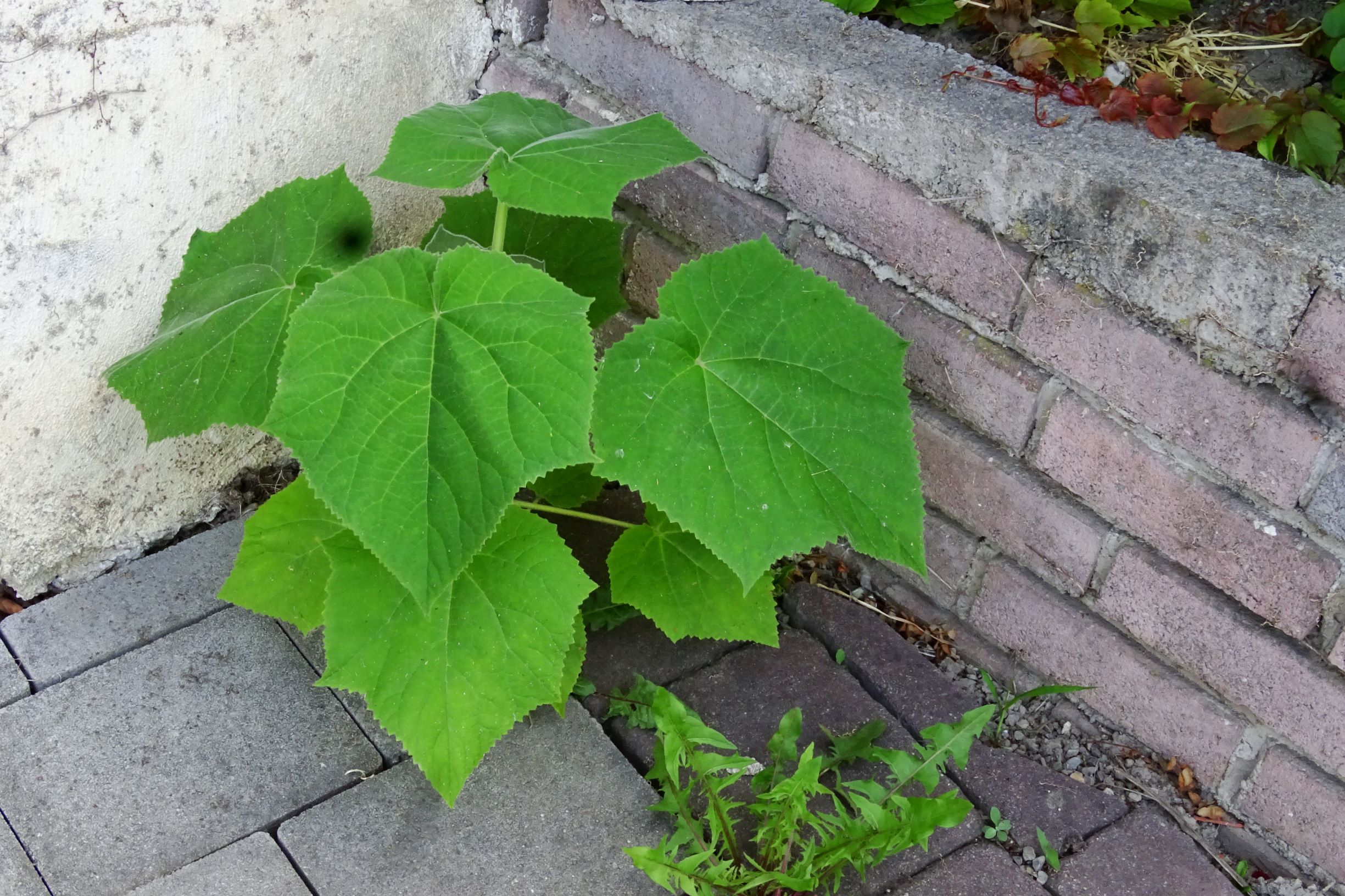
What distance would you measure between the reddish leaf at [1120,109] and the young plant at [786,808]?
2.72ft

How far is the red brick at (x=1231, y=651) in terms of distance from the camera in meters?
1.54

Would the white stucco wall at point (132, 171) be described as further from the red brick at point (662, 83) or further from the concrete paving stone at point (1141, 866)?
the concrete paving stone at point (1141, 866)

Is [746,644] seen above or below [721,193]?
below

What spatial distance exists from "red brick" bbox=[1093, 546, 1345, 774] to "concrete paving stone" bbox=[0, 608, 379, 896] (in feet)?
3.69

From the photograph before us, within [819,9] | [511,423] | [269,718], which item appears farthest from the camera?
[819,9]

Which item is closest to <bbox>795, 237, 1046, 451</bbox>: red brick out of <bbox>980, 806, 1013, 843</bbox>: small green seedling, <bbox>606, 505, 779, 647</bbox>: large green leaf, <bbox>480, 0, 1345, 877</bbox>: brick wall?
<bbox>480, 0, 1345, 877</bbox>: brick wall

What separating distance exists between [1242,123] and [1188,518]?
53 centimetres

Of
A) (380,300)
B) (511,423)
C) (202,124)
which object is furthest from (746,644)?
(202,124)

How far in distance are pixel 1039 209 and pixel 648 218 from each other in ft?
2.50

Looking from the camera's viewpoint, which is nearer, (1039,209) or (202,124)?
(1039,209)

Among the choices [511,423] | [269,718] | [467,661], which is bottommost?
[269,718]

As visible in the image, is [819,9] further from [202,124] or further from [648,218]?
[202,124]

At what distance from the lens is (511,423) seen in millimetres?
1395

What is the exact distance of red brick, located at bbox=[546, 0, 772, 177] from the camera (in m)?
1.88
